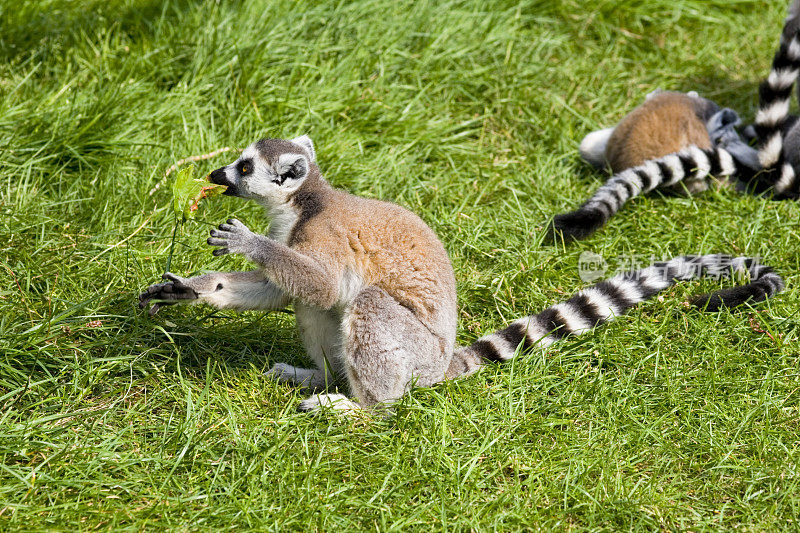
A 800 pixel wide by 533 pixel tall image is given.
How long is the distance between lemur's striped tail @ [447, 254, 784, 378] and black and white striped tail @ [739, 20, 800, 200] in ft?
3.63

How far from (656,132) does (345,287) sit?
281 centimetres

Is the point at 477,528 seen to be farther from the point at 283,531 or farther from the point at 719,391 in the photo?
the point at 719,391

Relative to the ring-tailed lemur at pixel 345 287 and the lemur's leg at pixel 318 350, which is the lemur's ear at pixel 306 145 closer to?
the ring-tailed lemur at pixel 345 287

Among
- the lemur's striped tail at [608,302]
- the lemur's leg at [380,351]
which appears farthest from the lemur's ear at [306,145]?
the lemur's striped tail at [608,302]

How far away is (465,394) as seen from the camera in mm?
3332

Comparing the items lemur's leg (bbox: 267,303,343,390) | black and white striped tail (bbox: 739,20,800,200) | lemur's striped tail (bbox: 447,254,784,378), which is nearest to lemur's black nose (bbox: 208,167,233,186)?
lemur's leg (bbox: 267,303,343,390)

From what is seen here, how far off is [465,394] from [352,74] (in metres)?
2.68

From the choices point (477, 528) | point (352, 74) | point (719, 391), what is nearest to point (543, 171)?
point (352, 74)

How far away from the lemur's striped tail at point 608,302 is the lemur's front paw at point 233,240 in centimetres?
100

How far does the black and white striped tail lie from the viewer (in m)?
4.93

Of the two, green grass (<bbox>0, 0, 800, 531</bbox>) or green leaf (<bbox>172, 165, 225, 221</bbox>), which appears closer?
green grass (<bbox>0, 0, 800, 531</bbox>)

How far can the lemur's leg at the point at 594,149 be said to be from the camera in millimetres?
5234

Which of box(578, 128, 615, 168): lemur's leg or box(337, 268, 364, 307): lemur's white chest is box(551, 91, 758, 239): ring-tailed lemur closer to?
box(578, 128, 615, 168): lemur's leg

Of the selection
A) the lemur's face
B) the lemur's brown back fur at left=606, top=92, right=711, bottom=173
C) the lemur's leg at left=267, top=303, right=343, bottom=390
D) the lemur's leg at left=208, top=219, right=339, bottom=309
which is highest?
the lemur's face
